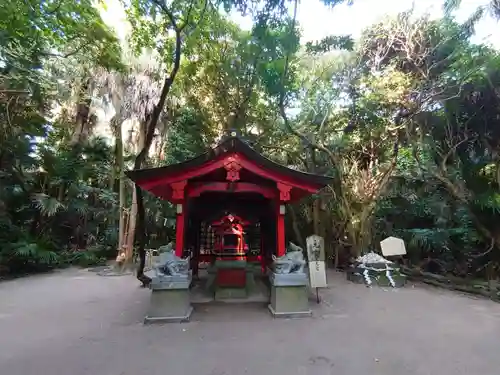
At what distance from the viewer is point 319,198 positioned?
12.6 meters

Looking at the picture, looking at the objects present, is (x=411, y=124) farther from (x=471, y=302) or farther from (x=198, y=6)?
(x=198, y=6)

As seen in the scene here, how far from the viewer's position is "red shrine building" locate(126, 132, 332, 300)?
5.84 m

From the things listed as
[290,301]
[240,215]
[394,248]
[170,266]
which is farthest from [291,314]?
[394,248]

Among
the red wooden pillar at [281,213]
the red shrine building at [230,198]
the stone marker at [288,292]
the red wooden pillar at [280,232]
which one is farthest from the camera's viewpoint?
the red wooden pillar at [280,232]

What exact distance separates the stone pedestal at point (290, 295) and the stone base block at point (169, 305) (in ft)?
5.34

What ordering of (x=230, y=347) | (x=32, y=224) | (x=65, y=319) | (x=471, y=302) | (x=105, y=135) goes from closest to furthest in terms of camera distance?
(x=230, y=347)
(x=65, y=319)
(x=471, y=302)
(x=32, y=224)
(x=105, y=135)

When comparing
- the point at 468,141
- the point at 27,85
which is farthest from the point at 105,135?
the point at 468,141

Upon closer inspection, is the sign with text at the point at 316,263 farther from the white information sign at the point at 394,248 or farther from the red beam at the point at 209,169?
the white information sign at the point at 394,248

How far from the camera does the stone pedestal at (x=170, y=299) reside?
544 centimetres

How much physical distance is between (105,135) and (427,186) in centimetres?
1401

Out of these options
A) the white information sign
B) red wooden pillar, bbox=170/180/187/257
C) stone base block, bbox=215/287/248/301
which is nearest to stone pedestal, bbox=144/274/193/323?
red wooden pillar, bbox=170/180/187/257

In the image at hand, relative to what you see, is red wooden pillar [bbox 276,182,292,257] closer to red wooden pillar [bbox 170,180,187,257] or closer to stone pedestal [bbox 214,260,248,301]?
stone pedestal [bbox 214,260,248,301]

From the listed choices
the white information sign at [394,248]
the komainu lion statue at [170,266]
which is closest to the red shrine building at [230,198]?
the komainu lion statue at [170,266]

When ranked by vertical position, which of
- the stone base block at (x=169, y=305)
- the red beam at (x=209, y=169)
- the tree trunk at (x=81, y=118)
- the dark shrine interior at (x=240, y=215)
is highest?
the tree trunk at (x=81, y=118)
